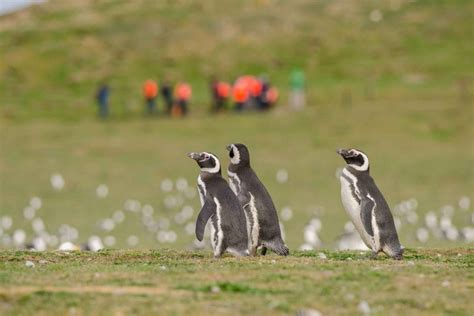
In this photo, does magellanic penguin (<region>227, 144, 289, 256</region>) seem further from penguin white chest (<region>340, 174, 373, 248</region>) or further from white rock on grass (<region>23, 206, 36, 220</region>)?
white rock on grass (<region>23, 206, 36, 220</region>)

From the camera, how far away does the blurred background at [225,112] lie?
29.6 m

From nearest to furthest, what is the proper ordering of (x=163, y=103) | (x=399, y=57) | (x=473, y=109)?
(x=473, y=109), (x=163, y=103), (x=399, y=57)

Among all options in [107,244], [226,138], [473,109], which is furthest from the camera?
[473,109]

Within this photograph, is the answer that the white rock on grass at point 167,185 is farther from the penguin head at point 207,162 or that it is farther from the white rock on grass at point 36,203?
the penguin head at point 207,162

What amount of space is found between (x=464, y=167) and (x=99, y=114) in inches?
840

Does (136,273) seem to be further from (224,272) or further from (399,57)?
(399,57)

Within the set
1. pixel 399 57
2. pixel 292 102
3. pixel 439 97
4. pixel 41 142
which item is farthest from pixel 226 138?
pixel 399 57

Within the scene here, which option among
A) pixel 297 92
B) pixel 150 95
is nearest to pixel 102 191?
pixel 150 95

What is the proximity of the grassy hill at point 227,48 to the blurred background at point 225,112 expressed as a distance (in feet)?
0.53

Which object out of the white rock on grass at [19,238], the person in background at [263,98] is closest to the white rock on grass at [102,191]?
the white rock on grass at [19,238]

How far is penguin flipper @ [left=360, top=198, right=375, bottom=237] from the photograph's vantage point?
12977 millimetres

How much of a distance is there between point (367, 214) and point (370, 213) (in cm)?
4

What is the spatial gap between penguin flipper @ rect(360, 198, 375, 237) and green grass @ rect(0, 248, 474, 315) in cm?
56

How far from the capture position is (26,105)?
5503 cm
